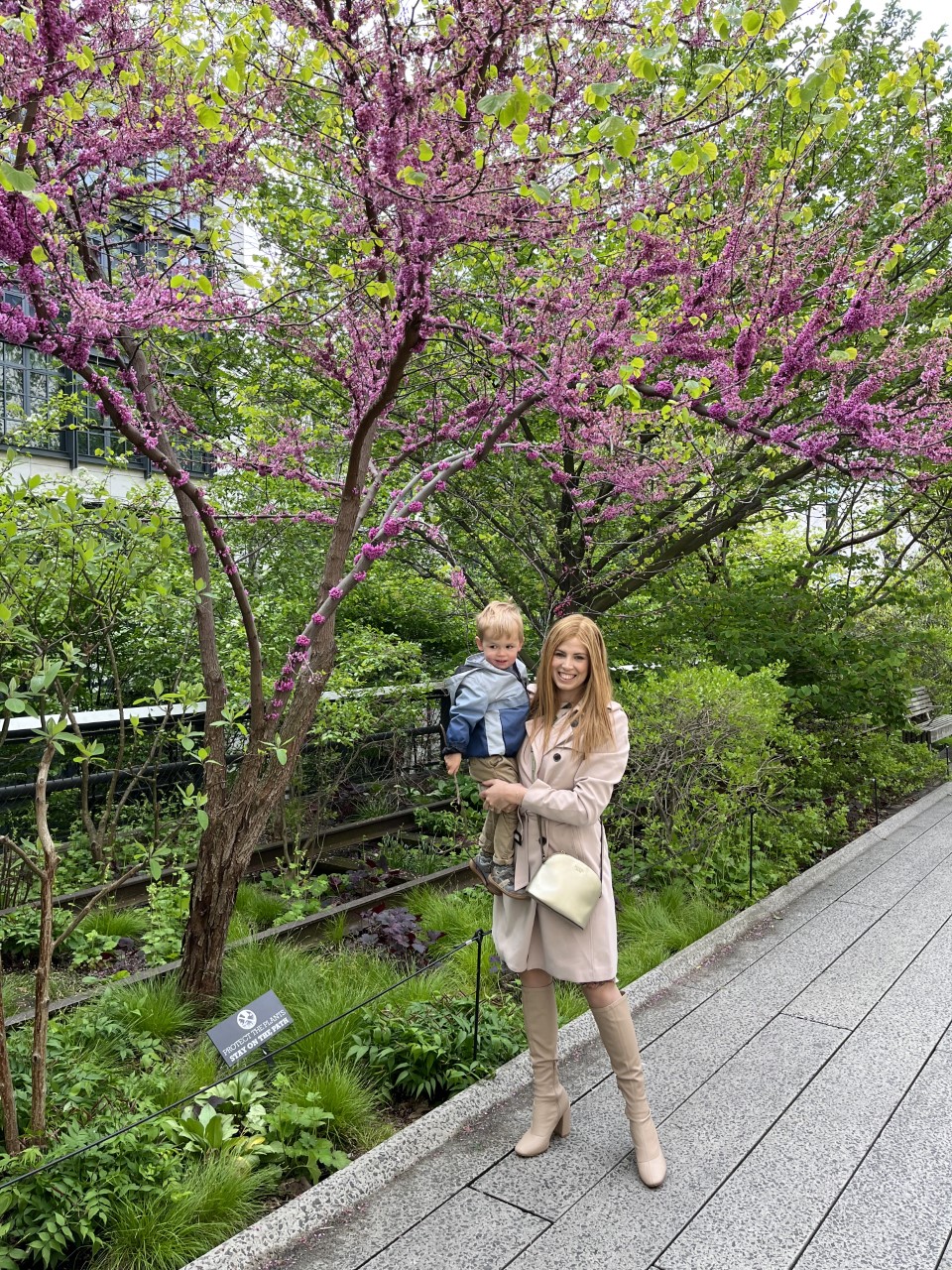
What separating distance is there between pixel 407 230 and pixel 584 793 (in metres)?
2.46

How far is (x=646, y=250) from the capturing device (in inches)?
179

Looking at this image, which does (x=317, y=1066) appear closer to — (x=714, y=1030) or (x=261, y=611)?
(x=714, y=1030)

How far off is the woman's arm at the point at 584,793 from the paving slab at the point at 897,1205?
143 centimetres

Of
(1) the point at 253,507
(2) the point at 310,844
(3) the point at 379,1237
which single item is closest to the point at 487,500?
(1) the point at 253,507

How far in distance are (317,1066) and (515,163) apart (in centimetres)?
379

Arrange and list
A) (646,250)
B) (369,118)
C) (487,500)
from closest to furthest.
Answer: (369,118) < (646,250) < (487,500)

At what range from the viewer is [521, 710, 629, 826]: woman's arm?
2.86 m

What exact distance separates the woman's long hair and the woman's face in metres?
0.01

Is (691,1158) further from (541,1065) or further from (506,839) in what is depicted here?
(506,839)

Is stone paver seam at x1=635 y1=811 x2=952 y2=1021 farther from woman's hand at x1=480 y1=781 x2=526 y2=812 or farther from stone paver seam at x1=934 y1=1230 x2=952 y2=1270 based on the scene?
woman's hand at x1=480 y1=781 x2=526 y2=812

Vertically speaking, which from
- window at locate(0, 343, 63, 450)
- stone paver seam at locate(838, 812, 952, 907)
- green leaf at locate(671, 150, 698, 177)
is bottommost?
stone paver seam at locate(838, 812, 952, 907)

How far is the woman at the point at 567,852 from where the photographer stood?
2.91 meters

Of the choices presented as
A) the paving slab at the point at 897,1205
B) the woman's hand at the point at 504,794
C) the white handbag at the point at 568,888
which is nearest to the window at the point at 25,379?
the woman's hand at the point at 504,794

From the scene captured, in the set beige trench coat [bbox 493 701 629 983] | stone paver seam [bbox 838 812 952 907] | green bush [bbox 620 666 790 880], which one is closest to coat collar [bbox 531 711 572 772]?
beige trench coat [bbox 493 701 629 983]
